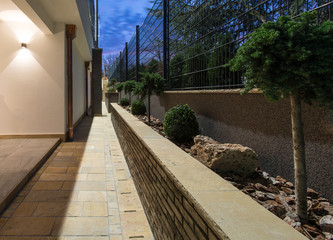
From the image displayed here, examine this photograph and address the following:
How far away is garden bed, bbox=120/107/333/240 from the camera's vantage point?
1582mm

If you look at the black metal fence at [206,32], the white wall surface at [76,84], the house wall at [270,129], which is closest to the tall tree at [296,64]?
the house wall at [270,129]

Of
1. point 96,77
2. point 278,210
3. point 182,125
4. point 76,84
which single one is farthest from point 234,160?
point 96,77

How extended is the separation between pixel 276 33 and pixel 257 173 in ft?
4.78

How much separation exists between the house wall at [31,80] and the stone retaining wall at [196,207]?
4.23 metres

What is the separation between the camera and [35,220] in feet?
8.32

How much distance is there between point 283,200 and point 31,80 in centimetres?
563

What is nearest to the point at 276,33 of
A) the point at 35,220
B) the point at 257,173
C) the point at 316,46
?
the point at 316,46

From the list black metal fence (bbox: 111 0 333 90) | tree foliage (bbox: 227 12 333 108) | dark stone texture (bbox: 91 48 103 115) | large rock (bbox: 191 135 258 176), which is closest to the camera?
tree foliage (bbox: 227 12 333 108)

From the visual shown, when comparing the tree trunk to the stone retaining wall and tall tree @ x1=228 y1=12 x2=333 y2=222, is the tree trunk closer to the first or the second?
tall tree @ x1=228 y1=12 x2=333 y2=222

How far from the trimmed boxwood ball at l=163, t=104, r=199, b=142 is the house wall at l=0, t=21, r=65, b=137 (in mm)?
3084

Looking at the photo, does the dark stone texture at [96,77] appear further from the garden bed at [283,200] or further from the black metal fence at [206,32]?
the garden bed at [283,200]

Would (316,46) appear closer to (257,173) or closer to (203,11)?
(257,173)

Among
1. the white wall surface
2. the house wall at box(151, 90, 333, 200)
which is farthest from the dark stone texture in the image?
the house wall at box(151, 90, 333, 200)

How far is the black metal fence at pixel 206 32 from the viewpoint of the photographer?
2840mm
